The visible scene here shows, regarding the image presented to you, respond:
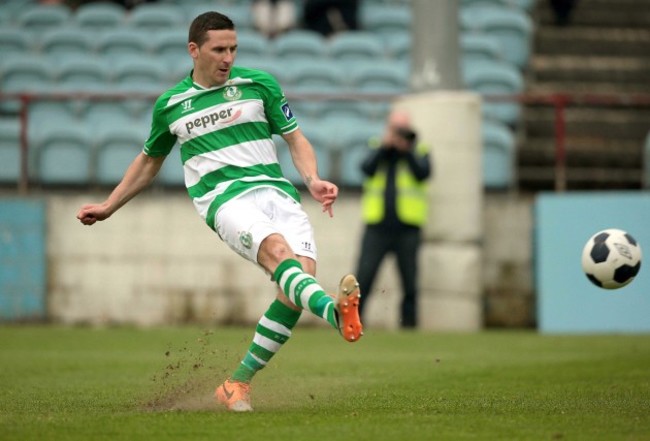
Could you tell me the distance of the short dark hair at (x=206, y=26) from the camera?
709 cm

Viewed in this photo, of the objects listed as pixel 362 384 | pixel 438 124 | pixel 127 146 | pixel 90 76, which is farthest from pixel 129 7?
pixel 362 384

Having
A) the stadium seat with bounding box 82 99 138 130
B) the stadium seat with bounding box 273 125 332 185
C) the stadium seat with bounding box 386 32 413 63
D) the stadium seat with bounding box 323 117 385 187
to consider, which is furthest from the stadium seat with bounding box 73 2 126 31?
the stadium seat with bounding box 323 117 385 187

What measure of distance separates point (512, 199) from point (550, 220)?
76cm

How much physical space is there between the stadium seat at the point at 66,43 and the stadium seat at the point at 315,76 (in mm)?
3252

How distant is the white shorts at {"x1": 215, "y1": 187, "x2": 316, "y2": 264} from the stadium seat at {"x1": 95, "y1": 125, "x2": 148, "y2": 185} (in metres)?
8.38

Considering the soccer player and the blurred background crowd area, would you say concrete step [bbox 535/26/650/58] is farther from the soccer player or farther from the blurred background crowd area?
the soccer player

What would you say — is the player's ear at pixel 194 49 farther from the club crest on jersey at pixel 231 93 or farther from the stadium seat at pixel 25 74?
the stadium seat at pixel 25 74

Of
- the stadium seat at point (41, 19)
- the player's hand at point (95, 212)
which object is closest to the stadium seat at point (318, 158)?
the stadium seat at point (41, 19)

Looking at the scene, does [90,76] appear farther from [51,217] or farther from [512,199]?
[512,199]

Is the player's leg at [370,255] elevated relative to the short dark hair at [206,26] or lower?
lower

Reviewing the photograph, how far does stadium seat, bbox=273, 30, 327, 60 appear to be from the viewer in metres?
18.0

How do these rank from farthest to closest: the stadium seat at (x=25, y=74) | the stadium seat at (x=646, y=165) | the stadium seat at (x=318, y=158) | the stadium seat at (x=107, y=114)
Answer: the stadium seat at (x=25, y=74), the stadium seat at (x=107, y=114), the stadium seat at (x=318, y=158), the stadium seat at (x=646, y=165)

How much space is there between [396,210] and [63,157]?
13.9 feet

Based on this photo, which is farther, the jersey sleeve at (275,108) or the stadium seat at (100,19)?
the stadium seat at (100,19)
